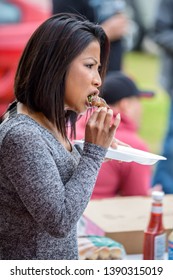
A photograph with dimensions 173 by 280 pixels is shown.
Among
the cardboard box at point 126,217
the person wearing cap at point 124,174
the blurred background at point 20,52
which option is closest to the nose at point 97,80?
the cardboard box at point 126,217

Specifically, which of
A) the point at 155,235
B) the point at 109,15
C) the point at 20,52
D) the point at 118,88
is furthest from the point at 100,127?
the point at 20,52

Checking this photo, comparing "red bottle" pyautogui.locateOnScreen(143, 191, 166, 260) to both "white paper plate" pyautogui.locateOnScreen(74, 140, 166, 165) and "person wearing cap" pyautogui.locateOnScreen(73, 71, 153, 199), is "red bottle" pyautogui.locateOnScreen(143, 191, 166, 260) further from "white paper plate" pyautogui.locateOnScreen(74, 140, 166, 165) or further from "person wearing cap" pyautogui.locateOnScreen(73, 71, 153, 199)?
"person wearing cap" pyautogui.locateOnScreen(73, 71, 153, 199)

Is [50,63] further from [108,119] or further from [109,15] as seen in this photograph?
[109,15]

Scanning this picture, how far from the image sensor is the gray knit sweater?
160 centimetres

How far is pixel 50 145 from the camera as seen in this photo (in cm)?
167

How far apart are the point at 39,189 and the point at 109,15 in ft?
9.53

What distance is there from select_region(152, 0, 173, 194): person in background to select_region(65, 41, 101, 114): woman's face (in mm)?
2354

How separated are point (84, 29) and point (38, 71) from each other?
6.5 inches

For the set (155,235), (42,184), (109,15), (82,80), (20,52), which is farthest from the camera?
(20,52)

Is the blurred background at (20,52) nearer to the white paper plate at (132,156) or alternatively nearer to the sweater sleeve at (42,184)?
the white paper plate at (132,156)

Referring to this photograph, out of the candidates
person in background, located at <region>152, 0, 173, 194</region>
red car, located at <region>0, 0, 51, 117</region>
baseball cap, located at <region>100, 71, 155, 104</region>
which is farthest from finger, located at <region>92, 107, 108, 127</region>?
red car, located at <region>0, 0, 51, 117</region>

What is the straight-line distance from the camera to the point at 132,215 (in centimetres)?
254

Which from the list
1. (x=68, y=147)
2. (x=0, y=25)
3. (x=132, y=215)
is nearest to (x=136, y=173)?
(x=132, y=215)

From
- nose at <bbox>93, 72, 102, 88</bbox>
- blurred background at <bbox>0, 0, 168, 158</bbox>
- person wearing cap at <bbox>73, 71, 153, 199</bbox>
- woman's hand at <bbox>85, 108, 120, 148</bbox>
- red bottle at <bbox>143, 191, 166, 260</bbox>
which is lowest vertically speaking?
blurred background at <bbox>0, 0, 168, 158</bbox>
